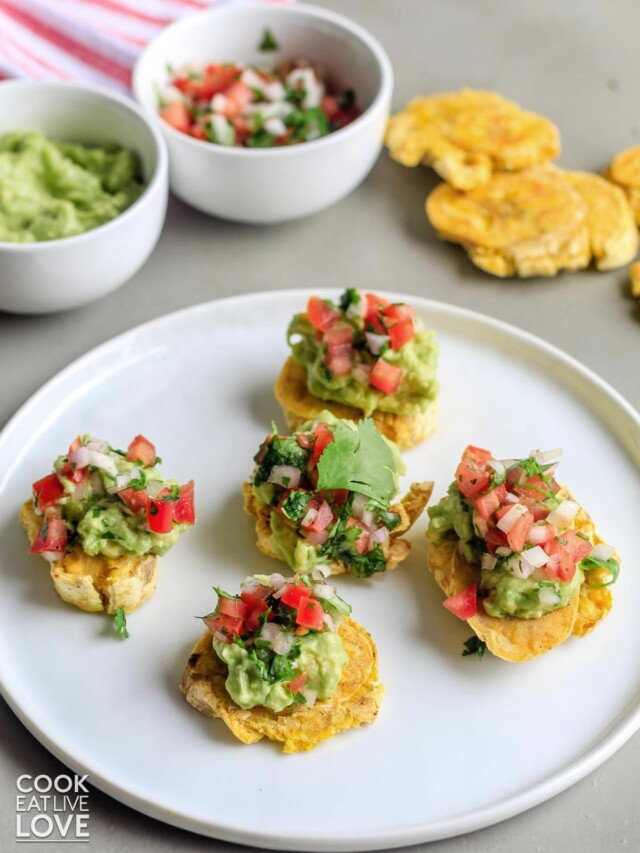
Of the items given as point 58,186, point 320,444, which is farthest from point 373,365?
point 58,186

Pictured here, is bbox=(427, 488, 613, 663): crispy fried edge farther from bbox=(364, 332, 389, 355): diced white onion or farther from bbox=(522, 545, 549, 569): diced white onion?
bbox=(364, 332, 389, 355): diced white onion

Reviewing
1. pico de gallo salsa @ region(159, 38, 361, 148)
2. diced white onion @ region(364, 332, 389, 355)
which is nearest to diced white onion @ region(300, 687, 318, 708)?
diced white onion @ region(364, 332, 389, 355)

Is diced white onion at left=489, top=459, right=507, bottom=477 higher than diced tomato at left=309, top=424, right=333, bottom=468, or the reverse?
diced white onion at left=489, top=459, right=507, bottom=477

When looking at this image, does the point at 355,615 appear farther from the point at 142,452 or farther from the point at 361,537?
the point at 142,452

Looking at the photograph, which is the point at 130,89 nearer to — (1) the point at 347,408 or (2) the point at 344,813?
(1) the point at 347,408

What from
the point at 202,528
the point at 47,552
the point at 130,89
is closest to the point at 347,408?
the point at 202,528
